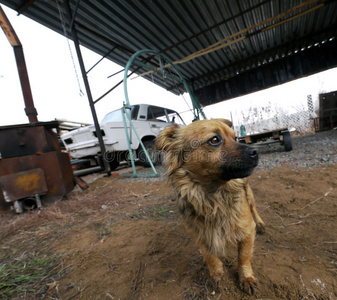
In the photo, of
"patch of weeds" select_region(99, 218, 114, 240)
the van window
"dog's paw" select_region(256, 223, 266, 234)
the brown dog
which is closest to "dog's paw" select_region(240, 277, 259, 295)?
the brown dog

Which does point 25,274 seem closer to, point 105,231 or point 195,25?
point 105,231

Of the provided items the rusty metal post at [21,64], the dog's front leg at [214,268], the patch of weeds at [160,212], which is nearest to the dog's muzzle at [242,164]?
the dog's front leg at [214,268]

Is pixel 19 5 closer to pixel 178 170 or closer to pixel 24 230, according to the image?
pixel 24 230

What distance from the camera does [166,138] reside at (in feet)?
5.33

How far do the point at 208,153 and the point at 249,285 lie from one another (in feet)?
2.94

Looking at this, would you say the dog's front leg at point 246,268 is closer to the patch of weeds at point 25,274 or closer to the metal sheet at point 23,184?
the patch of weeds at point 25,274

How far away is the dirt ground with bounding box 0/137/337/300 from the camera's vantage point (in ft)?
3.54

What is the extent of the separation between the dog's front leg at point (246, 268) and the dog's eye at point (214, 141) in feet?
2.33

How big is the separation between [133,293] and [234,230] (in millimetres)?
824

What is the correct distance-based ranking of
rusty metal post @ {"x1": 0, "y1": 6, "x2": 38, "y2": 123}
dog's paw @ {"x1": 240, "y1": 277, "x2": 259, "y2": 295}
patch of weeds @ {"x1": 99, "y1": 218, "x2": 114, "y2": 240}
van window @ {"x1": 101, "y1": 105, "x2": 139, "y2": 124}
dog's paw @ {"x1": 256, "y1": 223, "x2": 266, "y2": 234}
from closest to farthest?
dog's paw @ {"x1": 240, "y1": 277, "x2": 259, "y2": 295} < dog's paw @ {"x1": 256, "y1": 223, "x2": 266, "y2": 234} < patch of weeds @ {"x1": 99, "y1": 218, "x2": 114, "y2": 240} < rusty metal post @ {"x1": 0, "y1": 6, "x2": 38, "y2": 123} < van window @ {"x1": 101, "y1": 105, "x2": 139, "y2": 124}

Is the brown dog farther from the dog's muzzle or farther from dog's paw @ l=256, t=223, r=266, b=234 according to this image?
dog's paw @ l=256, t=223, r=266, b=234

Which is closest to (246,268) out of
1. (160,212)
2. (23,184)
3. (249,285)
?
(249,285)

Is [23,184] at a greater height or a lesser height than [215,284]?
greater

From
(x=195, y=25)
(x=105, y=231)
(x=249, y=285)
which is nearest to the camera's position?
(x=249, y=285)
